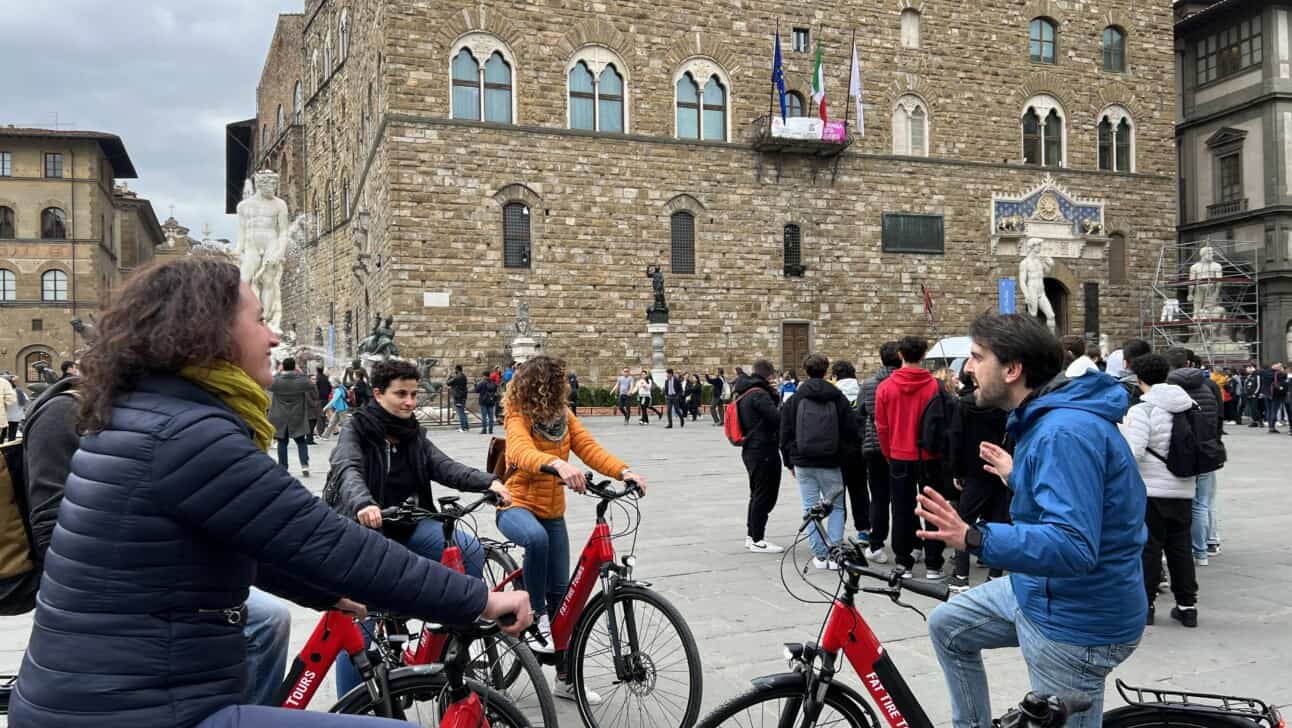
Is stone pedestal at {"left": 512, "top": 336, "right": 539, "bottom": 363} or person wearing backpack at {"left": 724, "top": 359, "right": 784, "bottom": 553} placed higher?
stone pedestal at {"left": 512, "top": 336, "right": 539, "bottom": 363}

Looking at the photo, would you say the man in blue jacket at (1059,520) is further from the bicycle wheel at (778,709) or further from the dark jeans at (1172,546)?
the dark jeans at (1172,546)

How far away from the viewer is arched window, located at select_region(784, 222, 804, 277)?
27.2m

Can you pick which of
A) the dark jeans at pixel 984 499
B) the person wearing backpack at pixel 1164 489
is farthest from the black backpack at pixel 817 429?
the person wearing backpack at pixel 1164 489

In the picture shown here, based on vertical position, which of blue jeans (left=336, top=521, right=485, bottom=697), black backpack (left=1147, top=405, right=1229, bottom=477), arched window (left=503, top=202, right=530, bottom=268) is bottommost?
blue jeans (left=336, top=521, right=485, bottom=697)

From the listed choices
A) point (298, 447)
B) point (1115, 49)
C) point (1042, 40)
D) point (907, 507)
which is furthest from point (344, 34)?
point (907, 507)

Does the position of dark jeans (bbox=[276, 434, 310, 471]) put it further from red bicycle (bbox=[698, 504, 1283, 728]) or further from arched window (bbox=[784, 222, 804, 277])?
arched window (bbox=[784, 222, 804, 277])

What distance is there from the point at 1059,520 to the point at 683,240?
2403 centimetres

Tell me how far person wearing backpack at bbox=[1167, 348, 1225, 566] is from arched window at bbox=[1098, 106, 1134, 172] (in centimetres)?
2498

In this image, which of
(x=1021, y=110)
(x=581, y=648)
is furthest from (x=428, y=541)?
(x=1021, y=110)

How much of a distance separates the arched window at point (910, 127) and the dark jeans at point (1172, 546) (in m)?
23.5

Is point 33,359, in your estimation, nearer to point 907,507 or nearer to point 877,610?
point 907,507

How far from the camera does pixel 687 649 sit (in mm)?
3918

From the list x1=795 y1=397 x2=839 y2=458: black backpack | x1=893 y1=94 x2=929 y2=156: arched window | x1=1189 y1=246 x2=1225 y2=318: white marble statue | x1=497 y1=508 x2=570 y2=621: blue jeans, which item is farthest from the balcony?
x1=497 y1=508 x2=570 y2=621: blue jeans

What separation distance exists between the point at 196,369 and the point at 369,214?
2603 cm
